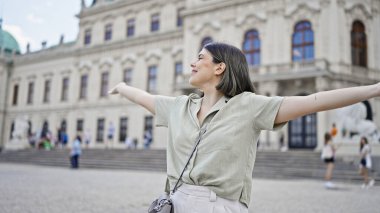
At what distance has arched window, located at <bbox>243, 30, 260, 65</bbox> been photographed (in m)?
23.9

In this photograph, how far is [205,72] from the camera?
2.05 metres

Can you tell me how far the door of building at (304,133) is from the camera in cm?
2162

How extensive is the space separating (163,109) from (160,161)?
16719 millimetres

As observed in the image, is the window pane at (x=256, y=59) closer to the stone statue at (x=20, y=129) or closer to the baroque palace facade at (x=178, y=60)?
the baroque palace facade at (x=178, y=60)

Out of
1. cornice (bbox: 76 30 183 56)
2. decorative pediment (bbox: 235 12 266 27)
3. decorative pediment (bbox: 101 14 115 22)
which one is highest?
decorative pediment (bbox: 101 14 115 22)

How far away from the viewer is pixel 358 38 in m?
22.8

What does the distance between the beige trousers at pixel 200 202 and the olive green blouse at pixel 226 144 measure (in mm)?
27

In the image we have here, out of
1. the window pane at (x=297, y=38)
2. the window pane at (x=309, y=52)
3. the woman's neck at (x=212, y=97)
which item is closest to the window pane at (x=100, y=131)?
the window pane at (x=297, y=38)

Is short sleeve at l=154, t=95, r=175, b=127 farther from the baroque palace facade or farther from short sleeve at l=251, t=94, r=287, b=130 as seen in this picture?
the baroque palace facade

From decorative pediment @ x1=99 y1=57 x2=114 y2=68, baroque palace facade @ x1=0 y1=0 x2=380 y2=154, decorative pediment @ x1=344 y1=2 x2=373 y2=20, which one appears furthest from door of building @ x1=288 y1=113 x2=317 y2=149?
decorative pediment @ x1=99 y1=57 x2=114 y2=68

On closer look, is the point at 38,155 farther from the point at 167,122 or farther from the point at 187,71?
the point at 167,122

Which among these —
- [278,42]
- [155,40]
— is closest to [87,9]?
[155,40]

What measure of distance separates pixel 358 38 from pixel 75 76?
2459 cm

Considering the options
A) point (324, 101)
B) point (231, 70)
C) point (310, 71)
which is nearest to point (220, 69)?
point (231, 70)
